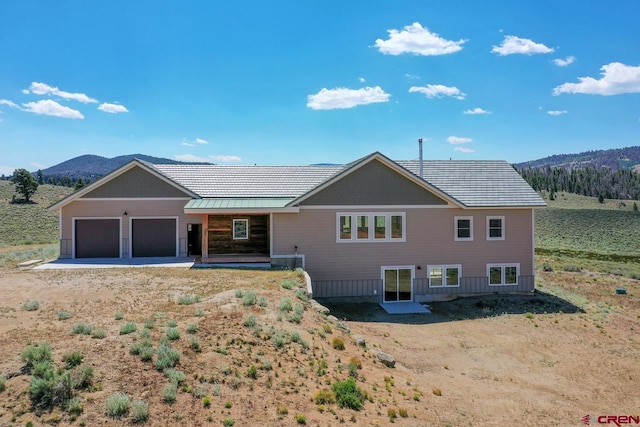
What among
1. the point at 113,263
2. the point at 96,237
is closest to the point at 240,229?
the point at 113,263

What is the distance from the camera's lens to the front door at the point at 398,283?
23594 mm

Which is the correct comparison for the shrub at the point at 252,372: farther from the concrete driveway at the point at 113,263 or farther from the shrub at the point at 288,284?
the concrete driveway at the point at 113,263

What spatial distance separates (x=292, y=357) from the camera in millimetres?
10516

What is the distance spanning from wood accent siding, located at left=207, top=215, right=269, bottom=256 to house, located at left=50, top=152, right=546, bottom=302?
61mm

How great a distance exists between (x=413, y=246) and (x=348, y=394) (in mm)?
15322

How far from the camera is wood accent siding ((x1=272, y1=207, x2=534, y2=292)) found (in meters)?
22.8

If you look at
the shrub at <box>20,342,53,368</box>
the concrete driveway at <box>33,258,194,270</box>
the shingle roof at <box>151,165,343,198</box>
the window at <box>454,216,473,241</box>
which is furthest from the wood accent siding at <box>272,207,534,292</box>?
the shrub at <box>20,342,53,368</box>

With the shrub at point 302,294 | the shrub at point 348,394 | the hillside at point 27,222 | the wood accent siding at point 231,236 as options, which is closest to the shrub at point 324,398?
the shrub at point 348,394

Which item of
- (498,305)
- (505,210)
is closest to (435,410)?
(498,305)

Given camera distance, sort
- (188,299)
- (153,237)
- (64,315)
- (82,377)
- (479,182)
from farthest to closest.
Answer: (479,182), (153,237), (188,299), (64,315), (82,377)

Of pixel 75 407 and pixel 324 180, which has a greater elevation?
pixel 324 180

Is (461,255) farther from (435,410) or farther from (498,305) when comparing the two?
(435,410)

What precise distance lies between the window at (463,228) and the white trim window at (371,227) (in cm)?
326

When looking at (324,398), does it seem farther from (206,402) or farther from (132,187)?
(132,187)
